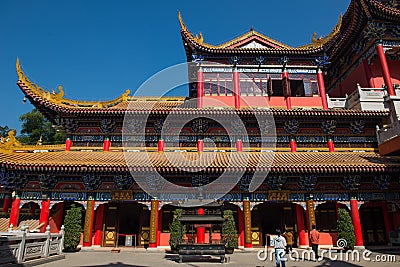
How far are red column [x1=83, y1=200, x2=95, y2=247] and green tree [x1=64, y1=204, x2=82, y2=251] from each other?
0.46 metres

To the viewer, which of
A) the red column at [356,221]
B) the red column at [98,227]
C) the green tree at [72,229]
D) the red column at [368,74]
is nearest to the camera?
the green tree at [72,229]

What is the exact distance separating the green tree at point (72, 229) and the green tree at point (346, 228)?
1145 centimetres

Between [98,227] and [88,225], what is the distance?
74cm

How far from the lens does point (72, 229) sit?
1212 centimetres

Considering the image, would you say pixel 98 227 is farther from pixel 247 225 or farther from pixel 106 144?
pixel 247 225

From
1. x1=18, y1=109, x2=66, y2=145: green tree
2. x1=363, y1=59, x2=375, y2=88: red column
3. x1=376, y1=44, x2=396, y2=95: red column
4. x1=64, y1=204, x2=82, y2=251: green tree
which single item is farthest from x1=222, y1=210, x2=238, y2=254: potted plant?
x1=18, y1=109, x2=66, y2=145: green tree

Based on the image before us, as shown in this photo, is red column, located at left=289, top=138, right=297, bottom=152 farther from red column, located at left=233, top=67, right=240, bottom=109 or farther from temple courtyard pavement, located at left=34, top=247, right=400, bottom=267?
temple courtyard pavement, located at left=34, top=247, right=400, bottom=267

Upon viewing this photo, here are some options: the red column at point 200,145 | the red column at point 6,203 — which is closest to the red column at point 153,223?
the red column at point 200,145

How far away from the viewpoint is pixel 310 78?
59.2 ft

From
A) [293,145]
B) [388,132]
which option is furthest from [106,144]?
[388,132]

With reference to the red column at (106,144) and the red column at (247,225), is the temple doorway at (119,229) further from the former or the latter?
the red column at (247,225)

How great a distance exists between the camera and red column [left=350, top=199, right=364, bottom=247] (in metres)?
12.5

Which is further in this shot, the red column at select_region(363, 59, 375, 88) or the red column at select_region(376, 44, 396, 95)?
the red column at select_region(363, 59, 375, 88)

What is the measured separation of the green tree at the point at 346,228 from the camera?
11969 mm
